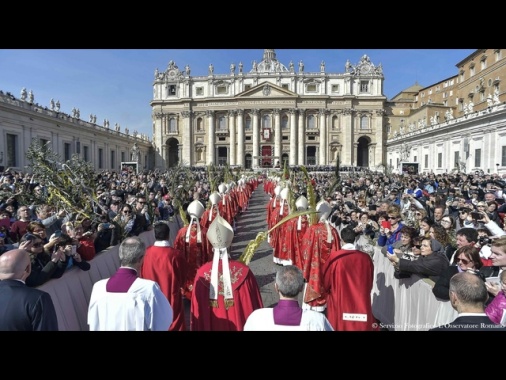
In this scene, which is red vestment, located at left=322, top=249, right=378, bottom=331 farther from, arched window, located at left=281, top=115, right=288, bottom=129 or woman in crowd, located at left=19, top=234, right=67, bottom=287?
arched window, located at left=281, top=115, right=288, bottom=129

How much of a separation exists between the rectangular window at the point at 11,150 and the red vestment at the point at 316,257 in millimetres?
25056

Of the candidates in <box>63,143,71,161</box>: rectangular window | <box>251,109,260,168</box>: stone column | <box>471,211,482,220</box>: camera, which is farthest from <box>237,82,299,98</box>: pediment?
<box>471,211,482,220</box>: camera

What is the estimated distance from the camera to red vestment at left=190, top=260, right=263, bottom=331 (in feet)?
12.2

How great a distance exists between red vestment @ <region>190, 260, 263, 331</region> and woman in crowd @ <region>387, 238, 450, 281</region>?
1.94m

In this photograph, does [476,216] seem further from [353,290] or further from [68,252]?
[68,252]

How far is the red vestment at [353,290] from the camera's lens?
13.9 feet

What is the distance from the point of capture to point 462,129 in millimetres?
30984

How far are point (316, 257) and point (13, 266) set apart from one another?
4.07 meters

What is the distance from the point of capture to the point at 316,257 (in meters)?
5.61

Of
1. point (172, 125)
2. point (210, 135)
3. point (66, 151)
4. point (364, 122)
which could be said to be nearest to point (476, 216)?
point (66, 151)
